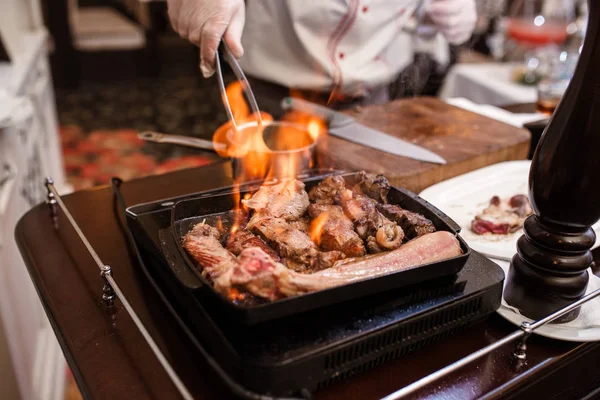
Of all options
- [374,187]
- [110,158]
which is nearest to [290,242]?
[374,187]

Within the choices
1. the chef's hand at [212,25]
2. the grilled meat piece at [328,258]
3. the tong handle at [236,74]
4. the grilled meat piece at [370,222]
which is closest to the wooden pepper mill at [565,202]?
the grilled meat piece at [370,222]

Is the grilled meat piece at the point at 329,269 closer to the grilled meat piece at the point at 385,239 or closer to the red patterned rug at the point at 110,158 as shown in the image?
the grilled meat piece at the point at 385,239

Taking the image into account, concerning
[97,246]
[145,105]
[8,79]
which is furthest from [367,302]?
[145,105]

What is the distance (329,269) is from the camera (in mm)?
941

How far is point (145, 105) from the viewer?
5941 millimetres

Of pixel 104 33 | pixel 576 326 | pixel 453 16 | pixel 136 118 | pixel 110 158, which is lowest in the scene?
pixel 110 158

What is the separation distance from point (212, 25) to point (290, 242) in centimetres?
79

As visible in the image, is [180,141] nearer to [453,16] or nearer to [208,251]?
[208,251]

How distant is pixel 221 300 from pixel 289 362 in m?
0.15

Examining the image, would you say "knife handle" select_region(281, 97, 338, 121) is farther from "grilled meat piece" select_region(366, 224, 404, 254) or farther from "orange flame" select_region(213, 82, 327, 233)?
"grilled meat piece" select_region(366, 224, 404, 254)

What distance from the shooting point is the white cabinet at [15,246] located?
1.90 metres

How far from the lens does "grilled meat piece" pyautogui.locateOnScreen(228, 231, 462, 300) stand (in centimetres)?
87

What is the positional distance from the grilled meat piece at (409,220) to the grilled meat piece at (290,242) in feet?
0.68

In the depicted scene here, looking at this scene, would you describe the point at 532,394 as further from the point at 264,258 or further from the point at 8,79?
the point at 8,79
